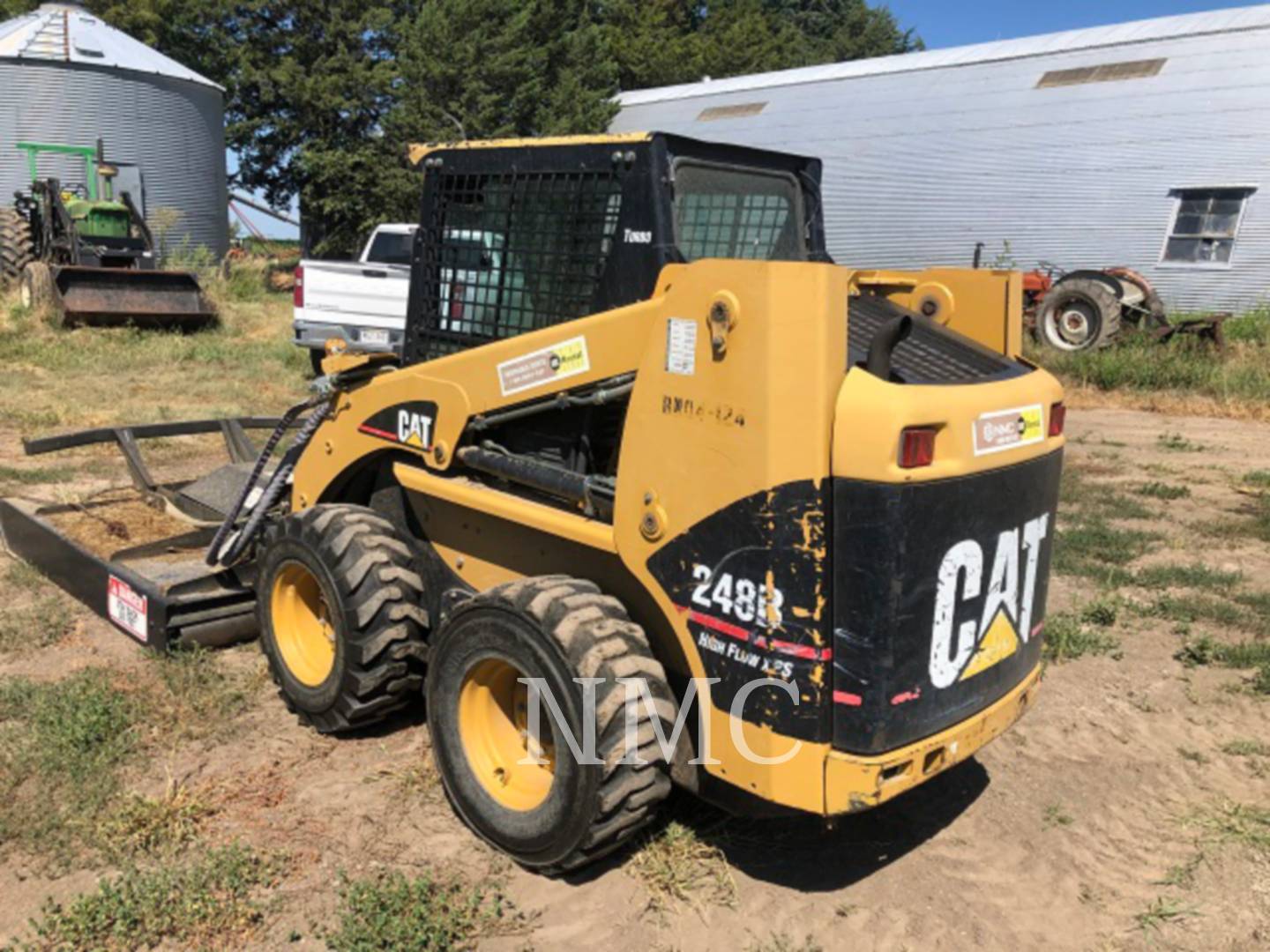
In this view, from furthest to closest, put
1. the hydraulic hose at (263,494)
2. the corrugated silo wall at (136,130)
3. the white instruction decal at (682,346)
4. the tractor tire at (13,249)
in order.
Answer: the corrugated silo wall at (136,130) < the tractor tire at (13,249) < the hydraulic hose at (263,494) < the white instruction decal at (682,346)

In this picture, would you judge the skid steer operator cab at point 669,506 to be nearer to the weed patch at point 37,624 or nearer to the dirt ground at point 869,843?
the dirt ground at point 869,843

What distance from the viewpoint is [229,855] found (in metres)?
3.23

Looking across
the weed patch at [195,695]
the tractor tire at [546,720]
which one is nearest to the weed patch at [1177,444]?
the tractor tire at [546,720]

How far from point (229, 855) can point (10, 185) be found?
22418 mm

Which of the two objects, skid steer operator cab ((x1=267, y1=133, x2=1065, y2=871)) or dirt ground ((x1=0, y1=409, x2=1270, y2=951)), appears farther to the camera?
dirt ground ((x1=0, y1=409, x2=1270, y2=951))

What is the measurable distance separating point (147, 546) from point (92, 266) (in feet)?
40.8

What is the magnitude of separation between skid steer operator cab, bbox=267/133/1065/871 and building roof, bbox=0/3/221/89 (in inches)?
859

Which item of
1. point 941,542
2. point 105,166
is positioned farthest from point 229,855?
point 105,166

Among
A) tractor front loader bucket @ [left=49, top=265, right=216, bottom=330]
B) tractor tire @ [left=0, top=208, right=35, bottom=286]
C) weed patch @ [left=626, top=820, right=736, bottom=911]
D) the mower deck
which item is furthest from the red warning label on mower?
tractor tire @ [left=0, top=208, right=35, bottom=286]

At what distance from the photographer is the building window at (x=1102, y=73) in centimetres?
1998

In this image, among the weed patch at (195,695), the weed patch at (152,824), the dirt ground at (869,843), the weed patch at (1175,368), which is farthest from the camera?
the weed patch at (1175,368)

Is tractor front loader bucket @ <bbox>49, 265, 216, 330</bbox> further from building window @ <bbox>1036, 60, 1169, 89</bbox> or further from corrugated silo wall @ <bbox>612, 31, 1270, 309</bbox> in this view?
building window @ <bbox>1036, 60, 1169, 89</bbox>

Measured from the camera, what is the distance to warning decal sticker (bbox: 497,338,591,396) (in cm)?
318

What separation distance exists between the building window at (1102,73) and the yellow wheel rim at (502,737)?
21.0 metres
